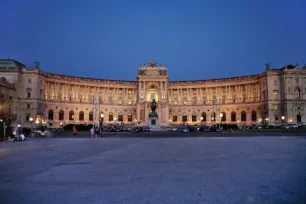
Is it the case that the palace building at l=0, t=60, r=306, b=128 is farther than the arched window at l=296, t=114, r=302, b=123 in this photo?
No

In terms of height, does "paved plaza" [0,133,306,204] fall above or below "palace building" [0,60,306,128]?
below

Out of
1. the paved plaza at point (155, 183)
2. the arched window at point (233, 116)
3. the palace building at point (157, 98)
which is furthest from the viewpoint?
the arched window at point (233, 116)

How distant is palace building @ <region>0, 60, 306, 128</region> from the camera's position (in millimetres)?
86625

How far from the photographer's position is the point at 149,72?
109062mm

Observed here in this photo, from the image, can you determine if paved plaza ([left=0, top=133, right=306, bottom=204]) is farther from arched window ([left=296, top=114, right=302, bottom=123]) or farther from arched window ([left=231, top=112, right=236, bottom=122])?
arched window ([left=231, top=112, right=236, bottom=122])

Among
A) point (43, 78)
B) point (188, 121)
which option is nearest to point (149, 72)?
point (188, 121)

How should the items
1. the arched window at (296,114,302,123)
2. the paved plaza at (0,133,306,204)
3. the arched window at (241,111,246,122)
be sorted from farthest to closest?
1. the arched window at (241,111,246,122)
2. the arched window at (296,114,302,123)
3. the paved plaza at (0,133,306,204)

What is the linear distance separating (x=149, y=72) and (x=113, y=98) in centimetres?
1926

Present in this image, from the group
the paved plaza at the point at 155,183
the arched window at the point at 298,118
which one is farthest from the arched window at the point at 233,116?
the paved plaza at the point at 155,183

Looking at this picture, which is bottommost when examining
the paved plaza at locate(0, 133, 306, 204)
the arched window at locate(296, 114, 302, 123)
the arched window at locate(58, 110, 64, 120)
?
the paved plaza at locate(0, 133, 306, 204)

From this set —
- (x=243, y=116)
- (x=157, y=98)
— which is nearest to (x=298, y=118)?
(x=243, y=116)

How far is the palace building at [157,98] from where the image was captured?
8662 centimetres

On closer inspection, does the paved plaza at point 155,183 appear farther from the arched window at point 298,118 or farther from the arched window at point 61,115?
the arched window at point 61,115

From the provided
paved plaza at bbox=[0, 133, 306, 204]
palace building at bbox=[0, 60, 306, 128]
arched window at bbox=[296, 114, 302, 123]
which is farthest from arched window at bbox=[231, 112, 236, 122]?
paved plaza at bbox=[0, 133, 306, 204]
